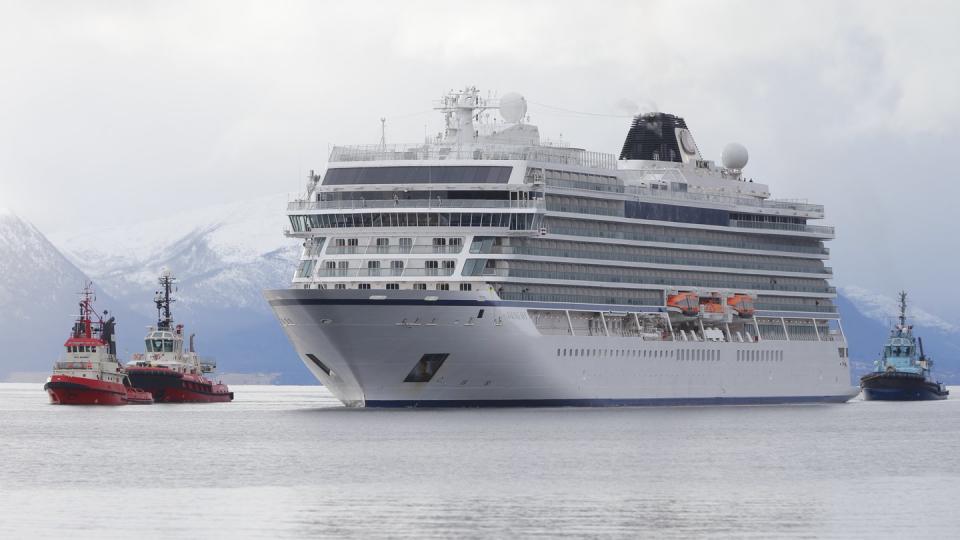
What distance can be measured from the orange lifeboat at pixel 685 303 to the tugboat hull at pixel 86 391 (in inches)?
1566

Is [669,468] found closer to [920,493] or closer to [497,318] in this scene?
[920,493]

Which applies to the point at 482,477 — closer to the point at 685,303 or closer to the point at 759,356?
the point at 685,303

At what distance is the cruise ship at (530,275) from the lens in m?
98.7

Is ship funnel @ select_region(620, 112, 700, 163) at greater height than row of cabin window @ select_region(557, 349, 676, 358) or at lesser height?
greater

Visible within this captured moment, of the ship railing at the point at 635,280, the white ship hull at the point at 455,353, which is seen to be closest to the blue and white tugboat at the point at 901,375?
the ship railing at the point at 635,280

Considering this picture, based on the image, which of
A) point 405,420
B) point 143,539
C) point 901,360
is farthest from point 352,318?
point 901,360

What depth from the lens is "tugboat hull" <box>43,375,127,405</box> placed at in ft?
433

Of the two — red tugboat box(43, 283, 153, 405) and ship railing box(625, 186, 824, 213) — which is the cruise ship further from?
red tugboat box(43, 283, 153, 405)

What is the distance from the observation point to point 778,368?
4877 inches

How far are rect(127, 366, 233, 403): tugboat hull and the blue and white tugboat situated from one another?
164ft

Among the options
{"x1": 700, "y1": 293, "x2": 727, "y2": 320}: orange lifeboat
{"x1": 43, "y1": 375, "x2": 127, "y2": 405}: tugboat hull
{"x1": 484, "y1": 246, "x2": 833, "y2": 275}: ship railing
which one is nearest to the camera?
{"x1": 484, "y1": 246, "x2": 833, "y2": 275}: ship railing

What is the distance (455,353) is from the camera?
9844cm

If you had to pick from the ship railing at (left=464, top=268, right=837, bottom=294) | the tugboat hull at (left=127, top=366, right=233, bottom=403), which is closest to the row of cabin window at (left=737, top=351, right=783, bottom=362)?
the ship railing at (left=464, top=268, right=837, bottom=294)

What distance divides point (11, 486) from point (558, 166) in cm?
5063
